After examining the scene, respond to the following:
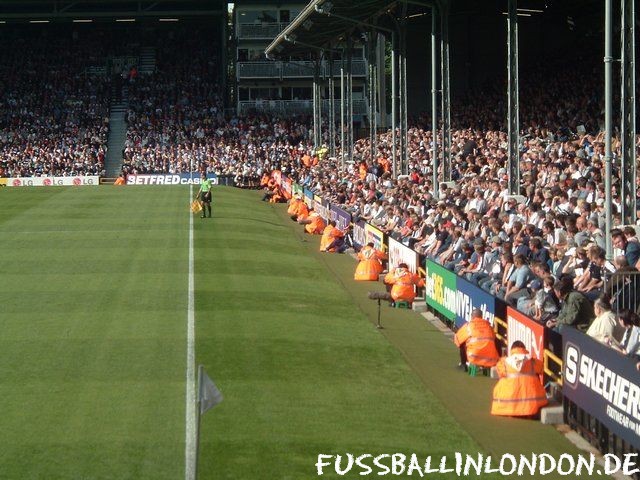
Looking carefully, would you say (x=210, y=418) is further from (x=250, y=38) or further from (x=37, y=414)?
(x=250, y=38)

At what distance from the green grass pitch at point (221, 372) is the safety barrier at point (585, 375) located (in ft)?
1.73

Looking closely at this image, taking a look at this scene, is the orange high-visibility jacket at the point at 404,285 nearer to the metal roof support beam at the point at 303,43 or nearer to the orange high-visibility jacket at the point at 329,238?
the orange high-visibility jacket at the point at 329,238

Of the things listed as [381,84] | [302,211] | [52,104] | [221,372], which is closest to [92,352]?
[221,372]

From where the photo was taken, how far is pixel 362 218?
38562 mm

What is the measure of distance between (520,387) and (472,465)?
8.82 feet

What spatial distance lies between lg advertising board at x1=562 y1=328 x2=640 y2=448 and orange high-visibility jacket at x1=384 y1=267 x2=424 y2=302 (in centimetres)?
1070

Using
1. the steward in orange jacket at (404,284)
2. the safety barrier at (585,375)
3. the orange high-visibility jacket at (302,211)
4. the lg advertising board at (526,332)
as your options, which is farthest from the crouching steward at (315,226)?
the lg advertising board at (526,332)

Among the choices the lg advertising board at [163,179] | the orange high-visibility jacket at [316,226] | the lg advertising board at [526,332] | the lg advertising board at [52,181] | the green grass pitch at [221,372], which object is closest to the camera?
the green grass pitch at [221,372]

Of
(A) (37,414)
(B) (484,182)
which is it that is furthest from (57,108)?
(A) (37,414)

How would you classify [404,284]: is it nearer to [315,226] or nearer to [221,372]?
[221,372]

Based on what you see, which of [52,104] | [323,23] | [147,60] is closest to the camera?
[323,23]

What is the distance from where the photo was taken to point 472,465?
1470 centimetres

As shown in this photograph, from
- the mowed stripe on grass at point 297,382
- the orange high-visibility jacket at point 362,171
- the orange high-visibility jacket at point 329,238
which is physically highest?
the orange high-visibility jacket at point 362,171

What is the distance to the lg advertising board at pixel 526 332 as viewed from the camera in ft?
58.8
